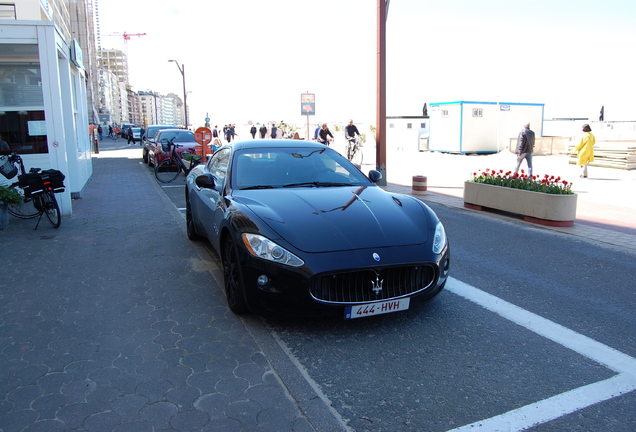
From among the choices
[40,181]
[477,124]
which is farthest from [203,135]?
[477,124]

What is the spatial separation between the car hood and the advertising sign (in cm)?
2950

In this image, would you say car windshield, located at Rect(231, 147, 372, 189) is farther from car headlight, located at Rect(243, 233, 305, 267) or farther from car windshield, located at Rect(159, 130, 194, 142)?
car windshield, located at Rect(159, 130, 194, 142)

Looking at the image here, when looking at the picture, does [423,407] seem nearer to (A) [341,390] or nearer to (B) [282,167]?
(A) [341,390]

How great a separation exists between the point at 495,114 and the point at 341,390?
25.6m

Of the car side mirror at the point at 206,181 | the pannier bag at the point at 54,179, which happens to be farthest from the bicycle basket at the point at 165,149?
the car side mirror at the point at 206,181

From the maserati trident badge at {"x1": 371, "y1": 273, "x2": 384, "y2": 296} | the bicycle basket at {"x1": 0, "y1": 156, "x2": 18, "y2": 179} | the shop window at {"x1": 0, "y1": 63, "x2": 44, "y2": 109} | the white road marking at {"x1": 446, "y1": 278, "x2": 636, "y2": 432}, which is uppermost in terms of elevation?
the shop window at {"x1": 0, "y1": 63, "x2": 44, "y2": 109}

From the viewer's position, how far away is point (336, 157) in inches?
227

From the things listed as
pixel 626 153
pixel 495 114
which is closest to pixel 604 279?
pixel 626 153

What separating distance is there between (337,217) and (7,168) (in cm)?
666

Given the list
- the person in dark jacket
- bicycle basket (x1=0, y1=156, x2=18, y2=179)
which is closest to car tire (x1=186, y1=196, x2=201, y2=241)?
bicycle basket (x1=0, y1=156, x2=18, y2=179)

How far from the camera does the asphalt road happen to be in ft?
9.45

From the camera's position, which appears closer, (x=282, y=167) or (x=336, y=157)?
(x=282, y=167)

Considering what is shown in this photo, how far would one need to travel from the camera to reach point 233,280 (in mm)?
4266

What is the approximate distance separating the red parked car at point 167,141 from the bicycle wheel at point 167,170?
3.09 feet
